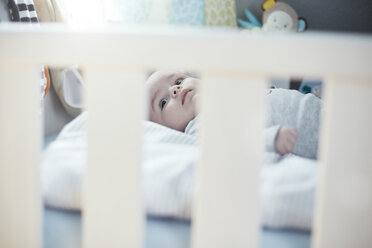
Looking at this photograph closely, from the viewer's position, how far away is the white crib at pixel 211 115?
0.44m

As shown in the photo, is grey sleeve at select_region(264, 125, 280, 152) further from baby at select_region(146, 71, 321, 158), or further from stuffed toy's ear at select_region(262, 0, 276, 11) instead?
stuffed toy's ear at select_region(262, 0, 276, 11)

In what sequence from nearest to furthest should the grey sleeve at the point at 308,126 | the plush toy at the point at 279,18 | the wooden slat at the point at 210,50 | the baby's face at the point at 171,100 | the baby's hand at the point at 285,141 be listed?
the wooden slat at the point at 210,50 < the baby's hand at the point at 285,141 < the grey sleeve at the point at 308,126 < the baby's face at the point at 171,100 < the plush toy at the point at 279,18

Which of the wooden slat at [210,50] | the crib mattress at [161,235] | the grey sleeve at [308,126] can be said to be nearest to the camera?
the wooden slat at [210,50]

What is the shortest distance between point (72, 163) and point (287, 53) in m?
0.39

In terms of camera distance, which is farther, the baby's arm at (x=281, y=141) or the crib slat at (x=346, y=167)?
the baby's arm at (x=281, y=141)

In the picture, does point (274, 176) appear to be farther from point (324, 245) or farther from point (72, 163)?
point (72, 163)

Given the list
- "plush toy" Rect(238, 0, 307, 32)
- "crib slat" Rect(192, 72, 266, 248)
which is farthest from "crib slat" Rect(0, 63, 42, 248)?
"plush toy" Rect(238, 0, 307, 32)

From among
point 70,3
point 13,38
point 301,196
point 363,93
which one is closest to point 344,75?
point 363,93

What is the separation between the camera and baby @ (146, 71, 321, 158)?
2.39 feet

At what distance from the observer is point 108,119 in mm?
475

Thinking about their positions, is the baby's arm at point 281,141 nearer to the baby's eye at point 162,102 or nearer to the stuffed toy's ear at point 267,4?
the baby's eye at point 162,102

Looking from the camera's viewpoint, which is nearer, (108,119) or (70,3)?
(108,119)

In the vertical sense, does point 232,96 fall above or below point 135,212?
above

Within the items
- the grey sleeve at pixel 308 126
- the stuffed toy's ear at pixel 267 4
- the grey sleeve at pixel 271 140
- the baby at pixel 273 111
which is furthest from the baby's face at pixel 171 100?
the stuffed toy's ear at pixel 267 4
